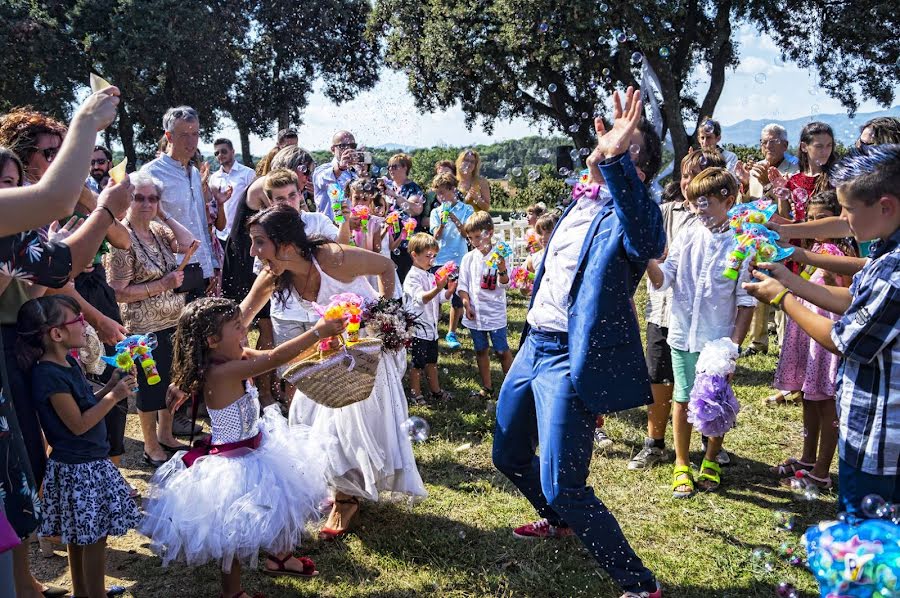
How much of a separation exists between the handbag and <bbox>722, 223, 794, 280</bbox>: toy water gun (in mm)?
4301

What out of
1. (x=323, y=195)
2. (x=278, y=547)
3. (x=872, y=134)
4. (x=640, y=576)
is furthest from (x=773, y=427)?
(x=323, y=195)

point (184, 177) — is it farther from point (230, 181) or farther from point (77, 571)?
point (77, 571)

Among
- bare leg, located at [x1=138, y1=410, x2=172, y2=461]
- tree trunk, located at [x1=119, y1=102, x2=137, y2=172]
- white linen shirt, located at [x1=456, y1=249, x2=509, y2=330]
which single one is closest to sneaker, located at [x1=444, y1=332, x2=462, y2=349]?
white linen shirt, located at [x1=456, y1=249, x2=509, y2=330]

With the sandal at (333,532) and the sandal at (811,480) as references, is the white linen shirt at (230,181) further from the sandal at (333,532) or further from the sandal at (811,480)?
the sandal at (811,480)

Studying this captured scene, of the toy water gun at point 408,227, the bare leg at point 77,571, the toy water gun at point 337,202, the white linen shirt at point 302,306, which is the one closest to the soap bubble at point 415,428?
the white linen shirt at point 302,306

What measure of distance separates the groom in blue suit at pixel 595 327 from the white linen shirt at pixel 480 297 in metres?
3.11

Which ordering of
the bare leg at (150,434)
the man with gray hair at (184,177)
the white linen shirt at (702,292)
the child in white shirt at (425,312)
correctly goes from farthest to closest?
1. the child in white shirt at (425,312)
2. the man with gray hair at (184,177)
3. the bare leg at (150,434)
4. the white linen shirt at (702,292)

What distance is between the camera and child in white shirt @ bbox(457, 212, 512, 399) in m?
6.70

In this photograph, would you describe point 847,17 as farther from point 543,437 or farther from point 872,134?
point 543,437

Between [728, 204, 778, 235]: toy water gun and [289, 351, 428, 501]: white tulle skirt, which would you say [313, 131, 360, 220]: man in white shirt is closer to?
[289, 351, 428, 501]: white tulle skirt

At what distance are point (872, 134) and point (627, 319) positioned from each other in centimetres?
271

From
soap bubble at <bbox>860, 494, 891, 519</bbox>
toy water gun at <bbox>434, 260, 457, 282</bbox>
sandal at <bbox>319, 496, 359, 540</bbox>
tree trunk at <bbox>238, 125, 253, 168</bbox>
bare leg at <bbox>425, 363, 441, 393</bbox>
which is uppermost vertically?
tree trunk at <bbox>238, 125, 253, 168</bbox>

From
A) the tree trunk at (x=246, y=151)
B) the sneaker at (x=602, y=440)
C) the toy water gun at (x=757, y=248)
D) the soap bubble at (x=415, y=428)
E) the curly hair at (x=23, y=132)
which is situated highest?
the tree trunk at (x=246, y=151)

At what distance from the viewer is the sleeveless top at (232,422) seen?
3.53 metres
